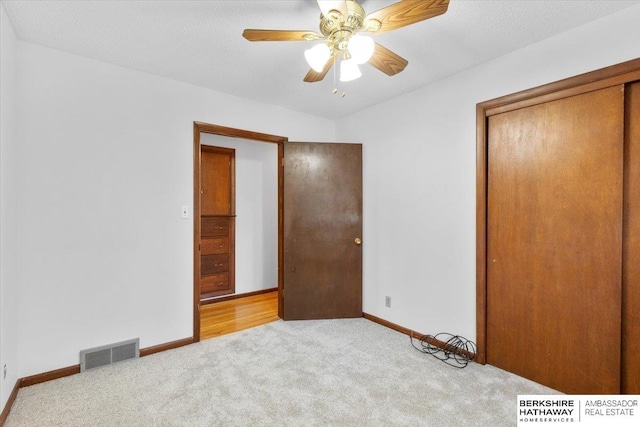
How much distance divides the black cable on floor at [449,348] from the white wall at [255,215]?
2586 mm

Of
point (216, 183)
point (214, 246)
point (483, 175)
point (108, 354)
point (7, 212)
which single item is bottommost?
point (108, 354)

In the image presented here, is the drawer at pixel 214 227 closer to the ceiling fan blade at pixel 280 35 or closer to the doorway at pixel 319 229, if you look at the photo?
the doorway at pixel 319 229

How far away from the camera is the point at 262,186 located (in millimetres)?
4715

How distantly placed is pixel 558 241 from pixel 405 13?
1778 millimetres

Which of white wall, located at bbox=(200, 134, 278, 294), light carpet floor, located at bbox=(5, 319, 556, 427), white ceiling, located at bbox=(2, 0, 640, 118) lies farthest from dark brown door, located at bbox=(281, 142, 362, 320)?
white wall, located at bbox=(200, 134, 278, 294)

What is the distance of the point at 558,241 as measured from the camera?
207 centimetres

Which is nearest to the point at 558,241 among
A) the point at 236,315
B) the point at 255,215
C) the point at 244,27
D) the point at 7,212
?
the point at 244,27

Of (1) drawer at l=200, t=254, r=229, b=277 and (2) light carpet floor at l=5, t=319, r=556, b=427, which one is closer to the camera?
(2) light carpet floor at l=5, t=319, r=556, b=427

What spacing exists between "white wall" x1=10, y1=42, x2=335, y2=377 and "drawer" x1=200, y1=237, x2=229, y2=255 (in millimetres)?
1445

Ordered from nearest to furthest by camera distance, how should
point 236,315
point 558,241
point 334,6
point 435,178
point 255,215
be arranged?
point 334,6 < point 558,241 < point 435,178 < point 236,315 < point 255,215

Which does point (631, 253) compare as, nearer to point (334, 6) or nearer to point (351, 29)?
point (351, 29)

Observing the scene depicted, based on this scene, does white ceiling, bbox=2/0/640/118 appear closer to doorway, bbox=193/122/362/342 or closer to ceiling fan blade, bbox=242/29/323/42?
ceiling fan blade, bbox=242/29/323/42

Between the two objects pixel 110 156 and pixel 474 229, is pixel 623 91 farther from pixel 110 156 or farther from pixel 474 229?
pixel 110 156

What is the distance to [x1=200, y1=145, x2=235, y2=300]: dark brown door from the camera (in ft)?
13.8
